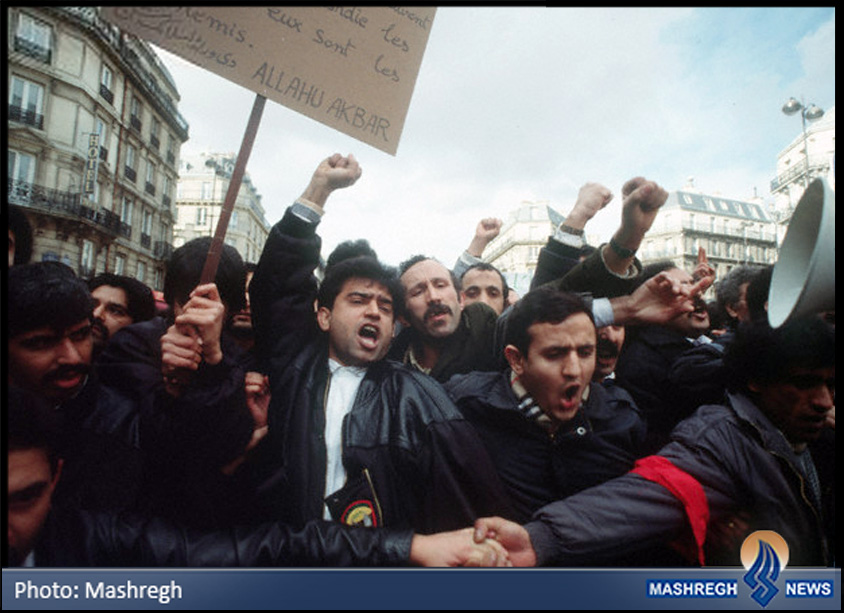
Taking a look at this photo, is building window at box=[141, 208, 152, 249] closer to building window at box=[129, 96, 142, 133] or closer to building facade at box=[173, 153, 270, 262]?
building facade at box=[173, 153, 270, 262]

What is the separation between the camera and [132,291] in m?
2.30

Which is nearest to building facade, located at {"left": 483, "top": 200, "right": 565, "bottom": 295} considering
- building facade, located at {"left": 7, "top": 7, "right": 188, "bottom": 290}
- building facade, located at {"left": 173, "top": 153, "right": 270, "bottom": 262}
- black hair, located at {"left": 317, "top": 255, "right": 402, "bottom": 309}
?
black hair, located at {"left": 317, "top": 255, "right": 402, "bottom": 309}

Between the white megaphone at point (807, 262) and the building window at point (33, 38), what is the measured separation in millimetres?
3062

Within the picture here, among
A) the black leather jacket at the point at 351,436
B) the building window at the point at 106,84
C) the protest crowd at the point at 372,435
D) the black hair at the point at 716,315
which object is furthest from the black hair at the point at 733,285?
the building window at the point at 106,84

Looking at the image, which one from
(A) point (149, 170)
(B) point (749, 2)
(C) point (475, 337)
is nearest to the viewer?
(B) point (749, 2)

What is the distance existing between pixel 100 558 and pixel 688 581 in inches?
84.2

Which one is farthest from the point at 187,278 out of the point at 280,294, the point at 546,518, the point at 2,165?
the point at 546,518

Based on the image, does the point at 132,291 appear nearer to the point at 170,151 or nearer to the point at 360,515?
the point at 170,151

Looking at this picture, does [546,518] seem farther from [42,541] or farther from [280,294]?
[42,541]

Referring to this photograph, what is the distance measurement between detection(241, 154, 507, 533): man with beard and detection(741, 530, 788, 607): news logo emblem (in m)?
0.97

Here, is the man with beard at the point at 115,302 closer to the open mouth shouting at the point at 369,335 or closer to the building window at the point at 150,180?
the building window at the point at 150,180

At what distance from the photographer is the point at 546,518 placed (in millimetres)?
1601

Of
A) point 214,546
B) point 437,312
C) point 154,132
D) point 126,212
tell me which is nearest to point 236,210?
point 154,132

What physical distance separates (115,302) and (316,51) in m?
1.59
